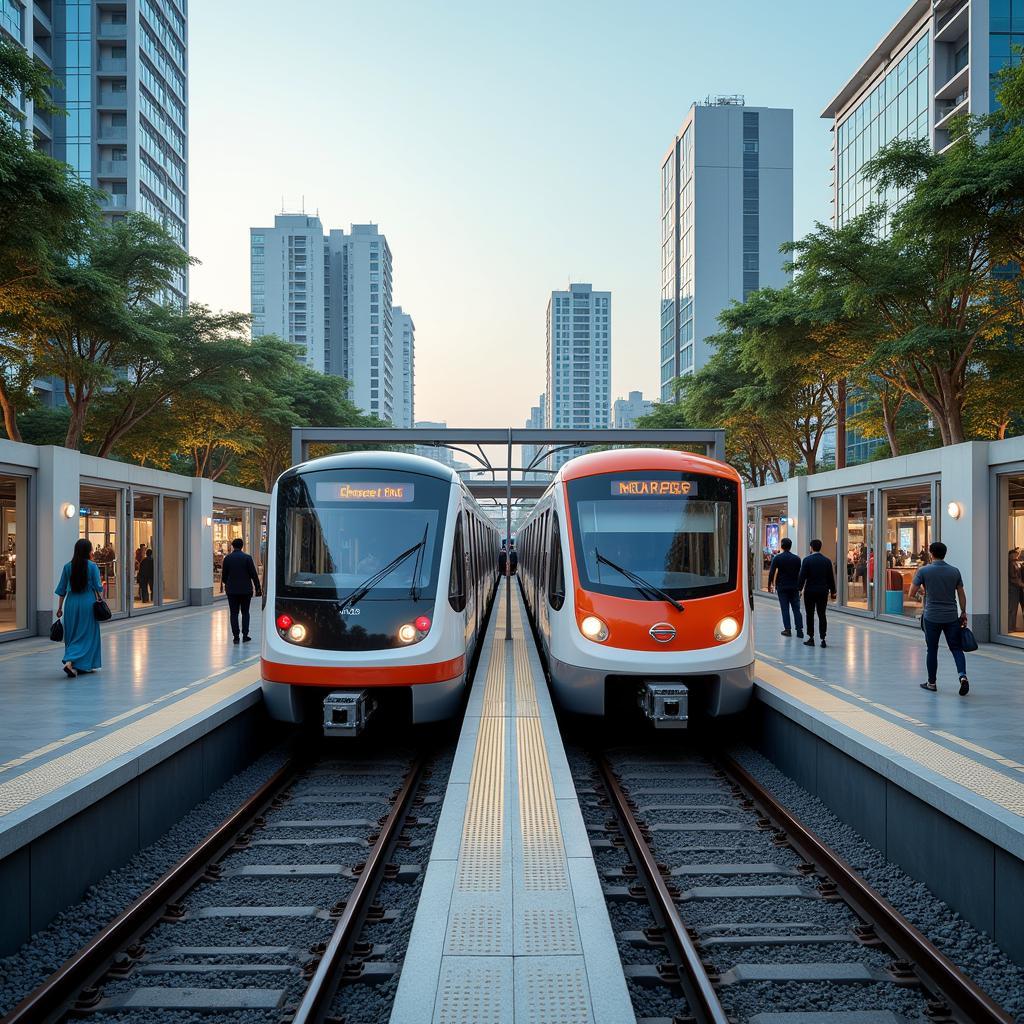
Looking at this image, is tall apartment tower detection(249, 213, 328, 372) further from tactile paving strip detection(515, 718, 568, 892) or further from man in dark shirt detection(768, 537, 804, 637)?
tactile paving strip detection(515, 718, 568, 892)

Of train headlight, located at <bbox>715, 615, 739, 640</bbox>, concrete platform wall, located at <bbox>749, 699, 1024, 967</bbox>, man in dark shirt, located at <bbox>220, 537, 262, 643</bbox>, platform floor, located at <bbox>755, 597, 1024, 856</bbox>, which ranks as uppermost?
man in dark shirt, located at <bbox>220, 537, 262, 643</bbox>

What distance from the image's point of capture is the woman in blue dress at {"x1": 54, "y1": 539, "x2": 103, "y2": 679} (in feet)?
35.2

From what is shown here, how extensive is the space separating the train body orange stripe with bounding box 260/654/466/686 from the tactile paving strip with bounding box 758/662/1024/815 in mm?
3709

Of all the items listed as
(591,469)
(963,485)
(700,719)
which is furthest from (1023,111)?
(700,719)

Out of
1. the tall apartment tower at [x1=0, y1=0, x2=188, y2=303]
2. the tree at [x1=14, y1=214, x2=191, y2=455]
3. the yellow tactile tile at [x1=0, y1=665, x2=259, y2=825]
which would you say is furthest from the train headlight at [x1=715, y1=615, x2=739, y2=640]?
the tall apartment tower at [x1=0, y1=0, x2=188, y2=303]

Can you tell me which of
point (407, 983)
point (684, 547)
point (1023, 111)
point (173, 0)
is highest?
point (173, 0)

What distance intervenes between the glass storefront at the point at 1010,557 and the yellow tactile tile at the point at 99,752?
471 inches

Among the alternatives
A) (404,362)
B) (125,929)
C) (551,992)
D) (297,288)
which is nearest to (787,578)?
(551,992)

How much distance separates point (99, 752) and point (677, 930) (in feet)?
14.4

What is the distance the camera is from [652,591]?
8.57 metres

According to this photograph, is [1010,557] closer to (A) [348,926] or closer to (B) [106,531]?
(A) [348,926]

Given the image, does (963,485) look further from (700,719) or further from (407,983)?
(407,983)

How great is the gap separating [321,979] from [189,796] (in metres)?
3.53

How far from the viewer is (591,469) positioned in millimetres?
9305
